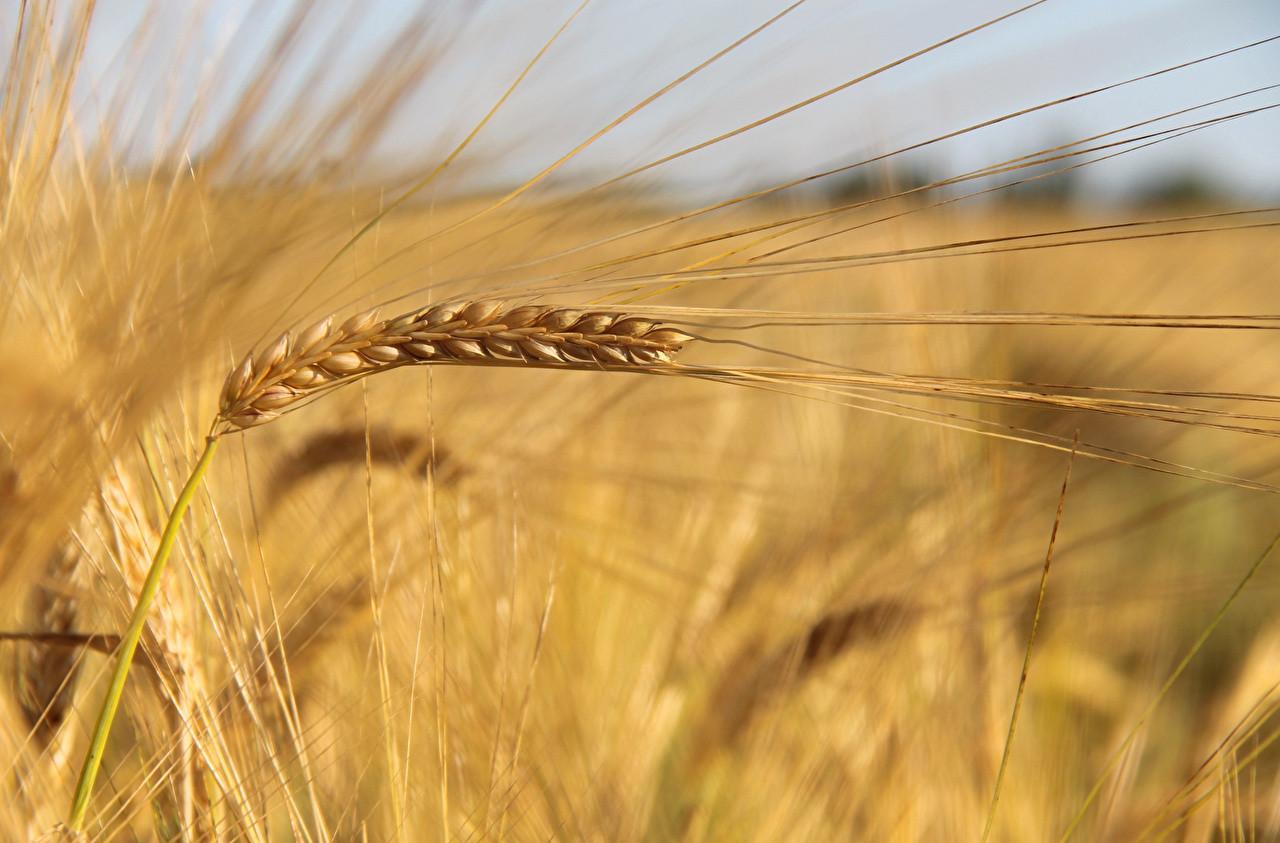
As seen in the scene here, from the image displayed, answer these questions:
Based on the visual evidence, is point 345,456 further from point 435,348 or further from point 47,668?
point 435,348

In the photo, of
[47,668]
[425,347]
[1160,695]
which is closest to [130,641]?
[425,347]

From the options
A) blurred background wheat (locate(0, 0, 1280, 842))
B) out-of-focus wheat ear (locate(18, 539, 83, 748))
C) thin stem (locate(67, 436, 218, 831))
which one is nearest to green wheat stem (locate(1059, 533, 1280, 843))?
blurred background wheat (locate(0, 0, 1280, 842))

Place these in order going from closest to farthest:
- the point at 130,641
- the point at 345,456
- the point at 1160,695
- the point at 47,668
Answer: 1. the point at 130,641
2. the point at 1160,695
3. the point at 47,668
4. the point at 345,456

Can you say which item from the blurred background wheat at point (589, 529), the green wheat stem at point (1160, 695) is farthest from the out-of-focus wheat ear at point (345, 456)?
the green wheat stem at point (1160, 695)

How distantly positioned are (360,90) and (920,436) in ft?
2.26

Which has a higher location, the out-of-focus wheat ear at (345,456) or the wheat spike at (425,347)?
the wheat spike at (425,347)

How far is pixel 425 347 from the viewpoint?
0.46m

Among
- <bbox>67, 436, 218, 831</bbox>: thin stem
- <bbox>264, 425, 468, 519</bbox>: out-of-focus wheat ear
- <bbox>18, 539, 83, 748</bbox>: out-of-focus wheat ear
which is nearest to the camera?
<bbox>67, 436, 218, 831</bbox>: thin stem

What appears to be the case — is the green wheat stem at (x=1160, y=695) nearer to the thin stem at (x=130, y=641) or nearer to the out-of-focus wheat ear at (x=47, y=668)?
the thin stem at (x=130, y=641)

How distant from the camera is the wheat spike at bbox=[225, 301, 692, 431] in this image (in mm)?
446

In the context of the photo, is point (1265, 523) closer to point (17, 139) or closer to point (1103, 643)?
point (1103, 643)

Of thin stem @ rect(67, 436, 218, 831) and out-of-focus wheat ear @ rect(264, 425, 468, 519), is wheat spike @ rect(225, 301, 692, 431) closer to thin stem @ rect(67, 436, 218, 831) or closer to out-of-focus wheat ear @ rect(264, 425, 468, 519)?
thin stem @ rect(67, 436, 218, 831)

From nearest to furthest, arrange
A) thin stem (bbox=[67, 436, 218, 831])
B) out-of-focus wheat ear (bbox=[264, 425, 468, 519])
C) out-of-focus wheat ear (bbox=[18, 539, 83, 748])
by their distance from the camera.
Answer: thin stem (bbox=[67, 436, 218, 831]) < out-of-focus wheat ear (bbox=[18, 539, 83, 748]) < out-of-focus wheat ear (bbox=[264, 425, 468, 519])

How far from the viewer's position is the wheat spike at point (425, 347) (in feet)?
1.46
